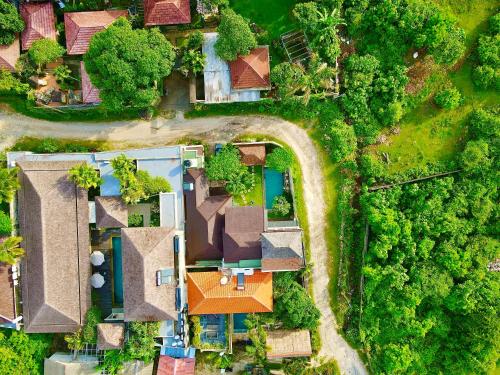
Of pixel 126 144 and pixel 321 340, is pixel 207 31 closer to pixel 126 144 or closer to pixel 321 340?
pixel 126 144

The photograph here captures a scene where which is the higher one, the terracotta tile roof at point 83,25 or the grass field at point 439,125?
the terracotta tile roof at point 83,25

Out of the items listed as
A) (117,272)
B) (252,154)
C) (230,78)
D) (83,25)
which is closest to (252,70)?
(230,78)

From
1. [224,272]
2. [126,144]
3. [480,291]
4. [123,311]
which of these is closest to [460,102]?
[480,291]

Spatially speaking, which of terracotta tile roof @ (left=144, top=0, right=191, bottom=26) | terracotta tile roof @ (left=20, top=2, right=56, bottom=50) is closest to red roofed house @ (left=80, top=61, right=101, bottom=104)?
terracotta tile roof @ (left=20, top=2, right=56, bottom=50)

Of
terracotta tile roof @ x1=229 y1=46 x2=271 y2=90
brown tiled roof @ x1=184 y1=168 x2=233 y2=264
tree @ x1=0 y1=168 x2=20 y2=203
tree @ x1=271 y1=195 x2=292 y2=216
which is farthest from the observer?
tree @ x1=271 y1=195 x2=292 y2=216

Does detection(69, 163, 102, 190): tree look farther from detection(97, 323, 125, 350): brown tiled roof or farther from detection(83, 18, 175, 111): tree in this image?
detection(97, 323, 125, 350): brown tiled roof

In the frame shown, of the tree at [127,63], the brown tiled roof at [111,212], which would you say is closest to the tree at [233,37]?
the tree at [127,63]

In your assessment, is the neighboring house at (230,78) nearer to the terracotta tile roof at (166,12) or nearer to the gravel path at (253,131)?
the gravel path at (253,131)
